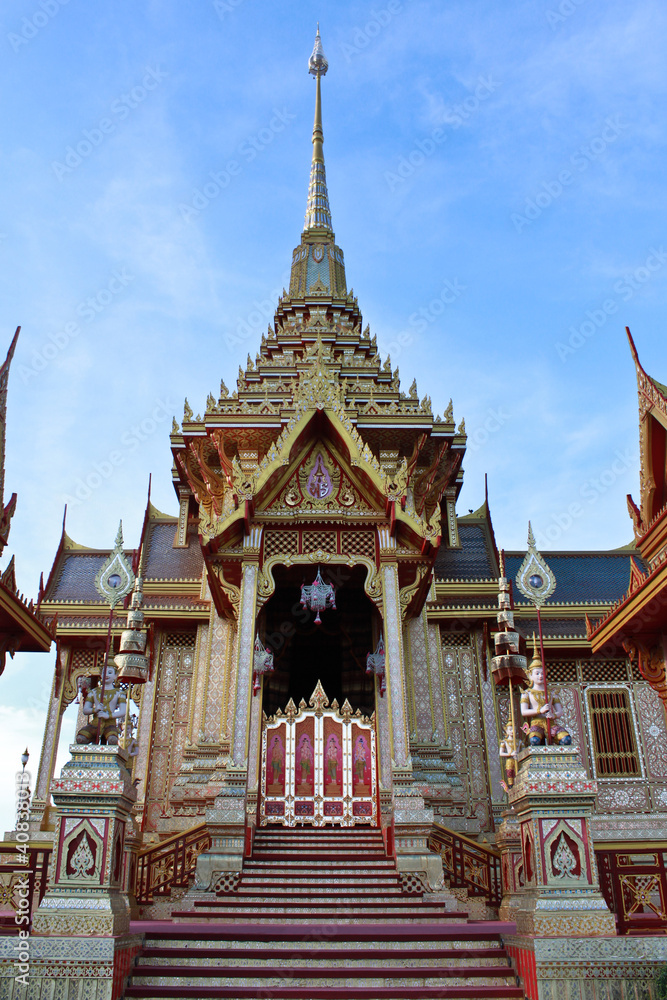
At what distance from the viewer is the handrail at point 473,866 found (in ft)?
31.7

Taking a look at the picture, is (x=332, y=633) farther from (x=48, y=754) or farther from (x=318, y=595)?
(x=48, y=754)

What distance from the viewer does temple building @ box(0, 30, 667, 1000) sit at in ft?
22.7

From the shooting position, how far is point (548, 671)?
51.4 ft

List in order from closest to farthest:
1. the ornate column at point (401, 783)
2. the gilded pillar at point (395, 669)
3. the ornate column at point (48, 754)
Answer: the ornate column at point (401, 783) < the gilded pillar at point (395, 669) < the ornate column at point (48, 754)

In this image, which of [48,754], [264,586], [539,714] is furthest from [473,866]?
[48,754]

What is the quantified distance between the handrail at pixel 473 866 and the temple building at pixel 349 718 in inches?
1.8

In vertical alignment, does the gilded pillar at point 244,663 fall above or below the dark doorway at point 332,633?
below

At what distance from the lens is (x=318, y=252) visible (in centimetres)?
2234

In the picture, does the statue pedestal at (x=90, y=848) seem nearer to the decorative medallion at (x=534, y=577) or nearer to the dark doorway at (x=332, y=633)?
the dark doorway at (x=332, y=633)

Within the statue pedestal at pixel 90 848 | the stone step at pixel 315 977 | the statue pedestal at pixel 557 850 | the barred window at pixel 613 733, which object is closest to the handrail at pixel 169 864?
the statue pedestal at pixel 90 848

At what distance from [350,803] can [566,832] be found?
4932 mm

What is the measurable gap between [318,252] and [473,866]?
1698cm

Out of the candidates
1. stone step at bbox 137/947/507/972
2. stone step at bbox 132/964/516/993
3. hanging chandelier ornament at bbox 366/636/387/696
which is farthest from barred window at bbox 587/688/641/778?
stone step at bbox 132/964/516/993

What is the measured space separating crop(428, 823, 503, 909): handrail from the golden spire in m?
18.5
